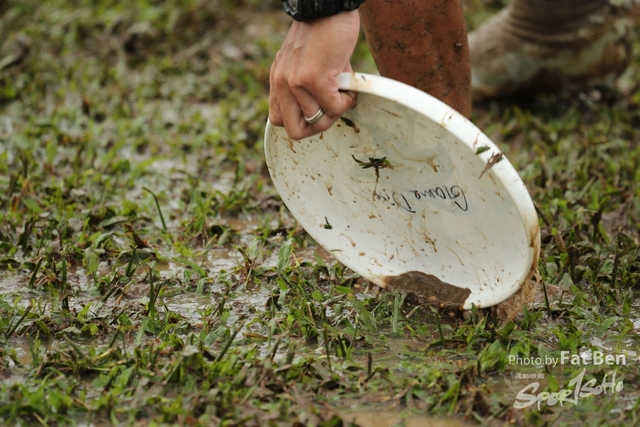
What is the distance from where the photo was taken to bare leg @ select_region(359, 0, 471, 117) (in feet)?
6.95

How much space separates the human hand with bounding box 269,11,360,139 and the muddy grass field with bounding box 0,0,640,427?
50 cm

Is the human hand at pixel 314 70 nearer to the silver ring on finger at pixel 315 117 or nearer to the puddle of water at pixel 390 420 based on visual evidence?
the silver ring on finger at pixel 315 117

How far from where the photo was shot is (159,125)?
3506 mm

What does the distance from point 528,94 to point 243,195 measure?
5.35ft

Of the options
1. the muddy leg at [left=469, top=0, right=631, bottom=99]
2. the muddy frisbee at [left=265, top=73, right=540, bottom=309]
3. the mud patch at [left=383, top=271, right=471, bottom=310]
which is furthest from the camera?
the muddy leg at [left=469, top=0, right=631, bottom=99]

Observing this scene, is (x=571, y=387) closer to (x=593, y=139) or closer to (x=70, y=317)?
(x=70, y=317)

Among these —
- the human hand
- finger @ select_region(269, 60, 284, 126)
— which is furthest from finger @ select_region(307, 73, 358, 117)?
finger @ select_region(269, 60, 284, 126)

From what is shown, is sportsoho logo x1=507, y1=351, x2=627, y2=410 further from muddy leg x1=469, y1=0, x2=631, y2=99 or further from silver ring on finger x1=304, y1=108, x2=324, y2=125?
muddy leg x1=469, y1=0, x2=631, y2=99

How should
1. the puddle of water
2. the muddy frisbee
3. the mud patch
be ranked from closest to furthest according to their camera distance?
the puddle of water
the muddy frisbee
the mud patch

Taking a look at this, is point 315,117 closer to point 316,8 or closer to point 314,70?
point 314,70

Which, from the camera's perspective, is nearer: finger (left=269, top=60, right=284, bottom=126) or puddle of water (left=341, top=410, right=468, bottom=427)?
puddle of water (left=341, top=410, right=468, bottom=427)

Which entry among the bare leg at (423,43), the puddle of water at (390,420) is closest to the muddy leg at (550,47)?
the bare leg at (423,43)

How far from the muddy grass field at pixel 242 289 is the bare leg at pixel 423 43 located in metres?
0.56

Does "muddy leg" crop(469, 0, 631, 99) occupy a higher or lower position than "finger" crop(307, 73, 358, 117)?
lower
